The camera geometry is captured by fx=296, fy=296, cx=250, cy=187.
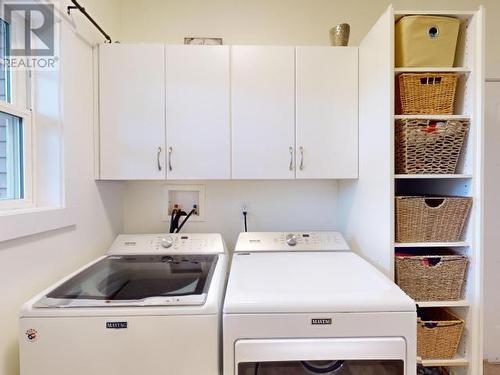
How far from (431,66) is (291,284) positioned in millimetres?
1312

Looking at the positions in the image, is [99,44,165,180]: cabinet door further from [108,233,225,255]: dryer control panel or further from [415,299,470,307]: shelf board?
[415,299,470,307]: shelf board

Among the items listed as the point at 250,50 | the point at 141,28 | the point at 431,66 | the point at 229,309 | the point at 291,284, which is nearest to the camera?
the point at 229,309

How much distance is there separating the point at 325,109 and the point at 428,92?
1.75 feet

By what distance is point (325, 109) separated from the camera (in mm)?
1784

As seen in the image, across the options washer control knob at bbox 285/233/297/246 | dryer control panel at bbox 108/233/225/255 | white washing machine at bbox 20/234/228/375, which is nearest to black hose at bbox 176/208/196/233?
dryer control panel at bbox 108/233/225/255

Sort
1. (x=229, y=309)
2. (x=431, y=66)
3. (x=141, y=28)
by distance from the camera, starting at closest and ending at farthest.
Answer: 1. (x=229, y=309)
2. (x=431, y=66)
3. (x=141, y=28)

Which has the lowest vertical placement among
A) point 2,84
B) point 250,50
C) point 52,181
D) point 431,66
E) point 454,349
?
point 454,349

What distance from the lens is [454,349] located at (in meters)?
1.54

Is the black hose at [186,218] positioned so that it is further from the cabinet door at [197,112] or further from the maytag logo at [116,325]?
the maytag logo at [116,325]

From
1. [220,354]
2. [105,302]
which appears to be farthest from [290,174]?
[105,302]

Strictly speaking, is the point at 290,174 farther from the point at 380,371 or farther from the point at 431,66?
the point at 380,371

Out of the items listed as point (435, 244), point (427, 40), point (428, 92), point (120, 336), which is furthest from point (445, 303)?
point (120, 336)

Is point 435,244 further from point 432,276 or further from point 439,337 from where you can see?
point 439,337

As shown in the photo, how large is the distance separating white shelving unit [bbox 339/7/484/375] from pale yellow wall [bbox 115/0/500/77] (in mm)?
549
